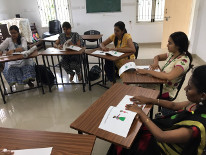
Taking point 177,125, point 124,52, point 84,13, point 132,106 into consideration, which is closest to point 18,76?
point 124,52

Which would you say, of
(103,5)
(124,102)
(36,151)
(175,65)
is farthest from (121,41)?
(103,5)

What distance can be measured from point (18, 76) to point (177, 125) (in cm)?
296

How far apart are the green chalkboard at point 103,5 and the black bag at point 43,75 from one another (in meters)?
3.36

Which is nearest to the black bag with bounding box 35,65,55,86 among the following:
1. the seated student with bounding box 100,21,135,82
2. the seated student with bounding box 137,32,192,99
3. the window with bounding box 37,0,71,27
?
the seated student with bounding box 100,21,135,82

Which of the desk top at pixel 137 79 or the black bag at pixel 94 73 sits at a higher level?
the desk top at pixel 137 79

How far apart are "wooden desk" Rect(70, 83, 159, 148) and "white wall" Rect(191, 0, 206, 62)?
10.7 feet

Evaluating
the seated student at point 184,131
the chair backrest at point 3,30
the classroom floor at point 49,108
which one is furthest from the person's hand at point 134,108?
the chair backrest at point 3,30

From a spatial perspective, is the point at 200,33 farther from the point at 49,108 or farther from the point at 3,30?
the point at 3,30

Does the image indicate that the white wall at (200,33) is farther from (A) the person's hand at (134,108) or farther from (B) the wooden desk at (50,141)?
(B) the wooden desk at (50,141)

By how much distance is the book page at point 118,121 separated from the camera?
1148 millimetres

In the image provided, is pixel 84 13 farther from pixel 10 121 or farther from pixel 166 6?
pixel 10 121

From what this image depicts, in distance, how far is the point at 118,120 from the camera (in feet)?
4.01

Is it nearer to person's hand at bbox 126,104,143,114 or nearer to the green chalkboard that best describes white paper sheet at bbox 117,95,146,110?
person's hand at bbox 126,104,143,114

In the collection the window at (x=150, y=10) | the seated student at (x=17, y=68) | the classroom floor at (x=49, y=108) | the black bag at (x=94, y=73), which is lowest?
the classroom floor at (x=49, y=108)
